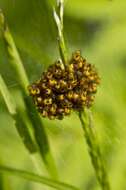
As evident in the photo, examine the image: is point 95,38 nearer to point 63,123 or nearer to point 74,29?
point 74,29

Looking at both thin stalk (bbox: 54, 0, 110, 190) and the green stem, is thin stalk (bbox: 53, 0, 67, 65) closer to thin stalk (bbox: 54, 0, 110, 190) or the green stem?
thin stalk (bbox: 54, 0, 110, 190)

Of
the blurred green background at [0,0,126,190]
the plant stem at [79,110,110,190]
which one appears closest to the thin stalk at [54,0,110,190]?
the plant stem at [79,110,110,190]

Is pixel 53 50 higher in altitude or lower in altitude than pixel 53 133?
higher

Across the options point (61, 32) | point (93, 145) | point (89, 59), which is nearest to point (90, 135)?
point (93, 145)

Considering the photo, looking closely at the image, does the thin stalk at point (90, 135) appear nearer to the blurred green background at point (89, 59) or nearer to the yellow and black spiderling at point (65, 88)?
the yellow and black spiderling at point (65, 88)

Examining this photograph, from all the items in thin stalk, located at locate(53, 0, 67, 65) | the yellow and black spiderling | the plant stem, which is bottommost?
the plant stem

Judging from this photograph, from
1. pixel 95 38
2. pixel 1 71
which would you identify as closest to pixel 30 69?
pixel 1 71
